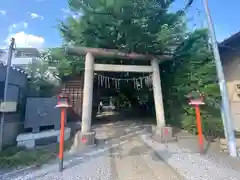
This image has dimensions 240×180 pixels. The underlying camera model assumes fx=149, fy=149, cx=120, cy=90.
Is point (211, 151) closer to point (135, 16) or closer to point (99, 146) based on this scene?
point (99, 146)

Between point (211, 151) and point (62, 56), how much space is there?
27.2 feet

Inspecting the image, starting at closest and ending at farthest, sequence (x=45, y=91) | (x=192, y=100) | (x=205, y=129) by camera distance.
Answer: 1. (x=192, y=100)
2. (x=205, y=129)
3. (x=45, y=91)

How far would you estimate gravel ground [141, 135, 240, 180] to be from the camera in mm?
3186

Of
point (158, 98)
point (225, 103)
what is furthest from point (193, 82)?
point (225, 103)

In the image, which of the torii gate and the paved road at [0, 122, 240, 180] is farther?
the torii gate

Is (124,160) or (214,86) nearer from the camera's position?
(124,160)

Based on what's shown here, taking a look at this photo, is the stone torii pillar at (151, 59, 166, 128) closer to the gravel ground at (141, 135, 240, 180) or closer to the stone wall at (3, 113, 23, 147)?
the gravel ground at (141, 135, 240, 180)

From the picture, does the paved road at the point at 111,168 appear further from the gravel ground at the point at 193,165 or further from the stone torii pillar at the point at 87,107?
the stone torii pillar at the point at 87,107

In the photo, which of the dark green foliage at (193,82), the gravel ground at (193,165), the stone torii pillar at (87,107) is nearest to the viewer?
the gravel ground at (193,165)

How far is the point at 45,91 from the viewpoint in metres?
8.59

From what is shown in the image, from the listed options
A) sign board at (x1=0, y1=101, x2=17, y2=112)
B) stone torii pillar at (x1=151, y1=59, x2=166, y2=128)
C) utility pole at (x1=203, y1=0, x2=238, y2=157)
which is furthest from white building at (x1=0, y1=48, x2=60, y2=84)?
utility pole at (x1=203, y1=0, x2=238, y2=157)

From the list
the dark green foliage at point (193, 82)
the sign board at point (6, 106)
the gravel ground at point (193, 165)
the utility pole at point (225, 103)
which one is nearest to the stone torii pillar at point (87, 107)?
the gravel ground at point (193, 165)

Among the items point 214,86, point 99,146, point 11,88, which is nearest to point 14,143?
point 11,88

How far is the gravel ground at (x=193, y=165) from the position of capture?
3186 millimetres
